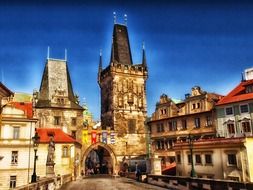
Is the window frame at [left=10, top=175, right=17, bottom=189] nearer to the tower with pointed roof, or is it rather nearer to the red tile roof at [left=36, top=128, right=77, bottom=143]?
the red tile roof at [left=36, top=128, right=77, bottom=143]

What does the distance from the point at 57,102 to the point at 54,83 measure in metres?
4.60

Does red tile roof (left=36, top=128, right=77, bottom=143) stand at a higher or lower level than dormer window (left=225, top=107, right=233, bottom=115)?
lower

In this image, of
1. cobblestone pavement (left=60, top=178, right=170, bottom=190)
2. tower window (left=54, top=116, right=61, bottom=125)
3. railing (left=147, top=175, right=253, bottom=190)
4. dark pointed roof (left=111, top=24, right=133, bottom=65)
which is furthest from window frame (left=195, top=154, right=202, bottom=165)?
dark pointed roof (left=111, top=24, right=133, bottom=65)

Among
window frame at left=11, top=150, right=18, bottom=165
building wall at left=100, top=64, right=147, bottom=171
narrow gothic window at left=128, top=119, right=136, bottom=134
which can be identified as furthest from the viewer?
narrow gothic window at left=128, top=119, right=136, bottom=134

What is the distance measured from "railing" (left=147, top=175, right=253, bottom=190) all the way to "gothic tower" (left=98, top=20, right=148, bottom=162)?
29.2 metres

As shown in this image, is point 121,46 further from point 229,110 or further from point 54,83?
point 229,110

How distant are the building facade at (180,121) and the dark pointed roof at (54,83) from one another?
18607 millimetres

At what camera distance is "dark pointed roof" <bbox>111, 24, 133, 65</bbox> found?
65625 mm

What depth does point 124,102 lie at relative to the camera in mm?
61625

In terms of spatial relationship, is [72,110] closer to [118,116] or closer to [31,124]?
[118,116]

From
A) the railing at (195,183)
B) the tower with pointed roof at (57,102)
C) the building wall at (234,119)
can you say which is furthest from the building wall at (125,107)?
the railing at (195,183)

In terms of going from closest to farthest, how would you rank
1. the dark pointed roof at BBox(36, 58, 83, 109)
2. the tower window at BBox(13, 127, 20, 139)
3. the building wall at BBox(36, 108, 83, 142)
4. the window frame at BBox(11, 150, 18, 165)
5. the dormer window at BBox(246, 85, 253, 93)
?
the dormer window at BBox(246, 85, 253, 93), the window frame at BBox(11, 150, 18, 165), the tower window at BBox(13, 127, 20, 139), the building wall at BBox(36, 108, 83, 142), the dark pointed roof at BBox(36, 58, 83, 109)

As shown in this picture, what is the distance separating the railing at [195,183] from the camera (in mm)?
15753

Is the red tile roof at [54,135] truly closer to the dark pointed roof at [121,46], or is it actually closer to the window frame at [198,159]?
the window frame at [198,159]
